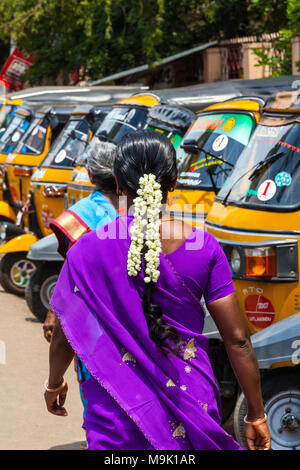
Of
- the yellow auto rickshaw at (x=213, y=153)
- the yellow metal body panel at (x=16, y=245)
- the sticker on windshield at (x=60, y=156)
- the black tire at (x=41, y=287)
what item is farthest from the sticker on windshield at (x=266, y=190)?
the sticker on windshield at (x=60, y=156)

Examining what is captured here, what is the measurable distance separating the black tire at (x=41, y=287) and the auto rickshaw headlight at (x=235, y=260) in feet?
13.0

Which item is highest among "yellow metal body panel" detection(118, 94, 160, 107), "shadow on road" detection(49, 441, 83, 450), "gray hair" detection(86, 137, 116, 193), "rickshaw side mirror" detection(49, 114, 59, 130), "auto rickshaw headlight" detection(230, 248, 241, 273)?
"gray hair" detection(86, 137, 116, 193)

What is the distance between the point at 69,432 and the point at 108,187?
1.94 metres

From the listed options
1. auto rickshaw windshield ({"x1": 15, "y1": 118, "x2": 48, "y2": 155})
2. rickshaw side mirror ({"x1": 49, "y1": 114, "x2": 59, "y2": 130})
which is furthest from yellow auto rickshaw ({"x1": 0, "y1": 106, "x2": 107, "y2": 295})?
auto rickshaw windshield ({"x1": 15, "y1": 118, "x2": 48, "y2": 155})

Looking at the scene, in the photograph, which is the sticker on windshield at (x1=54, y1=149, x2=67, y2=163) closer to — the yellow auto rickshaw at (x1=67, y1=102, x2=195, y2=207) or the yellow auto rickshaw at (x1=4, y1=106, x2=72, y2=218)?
the yellow auto rickshaw at (x1=67, y1=102, x2=195, y2=207)

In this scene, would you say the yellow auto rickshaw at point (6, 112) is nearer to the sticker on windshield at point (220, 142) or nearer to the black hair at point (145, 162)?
the sticker on windshield at point (220, 142)

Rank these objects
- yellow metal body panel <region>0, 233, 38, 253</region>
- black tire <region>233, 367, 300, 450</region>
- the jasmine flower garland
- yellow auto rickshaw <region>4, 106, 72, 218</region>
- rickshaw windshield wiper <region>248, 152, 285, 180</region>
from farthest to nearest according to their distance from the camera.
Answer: yellow auto rickshaw <region>4, 106, 72, 218</region>, yellow metal body panel <region>0, 233, 38, 253</region>, rickshaw windshield wiper <region>248, 152, 285, 180</region>, black tire <region>233, 367, 300, 450</region>, the jasmine flower garland

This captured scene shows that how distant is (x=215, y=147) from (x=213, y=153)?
0.06m

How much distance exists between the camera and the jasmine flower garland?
2.69m

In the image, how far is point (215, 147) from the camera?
7430 mm

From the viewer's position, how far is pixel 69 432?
5.73 m

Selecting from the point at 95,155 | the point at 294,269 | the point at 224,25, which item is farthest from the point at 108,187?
the point at 224,25

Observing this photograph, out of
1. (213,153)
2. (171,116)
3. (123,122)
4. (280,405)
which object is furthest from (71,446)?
(123,122)

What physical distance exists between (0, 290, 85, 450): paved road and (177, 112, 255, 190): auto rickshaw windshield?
187cm
